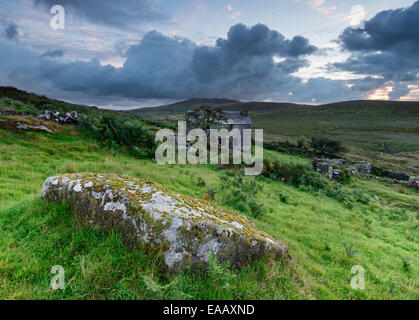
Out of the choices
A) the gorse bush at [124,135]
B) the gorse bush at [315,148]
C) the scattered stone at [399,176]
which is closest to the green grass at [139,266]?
the gorse bush at [124,135]

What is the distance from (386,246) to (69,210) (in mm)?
9725

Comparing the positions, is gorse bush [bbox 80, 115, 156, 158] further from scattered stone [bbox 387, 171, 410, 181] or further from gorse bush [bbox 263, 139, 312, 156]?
scattered stone [bbox 387, 171, 410, 181]

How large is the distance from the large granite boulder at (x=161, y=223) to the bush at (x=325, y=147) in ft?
119

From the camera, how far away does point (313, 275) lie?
3.97 m

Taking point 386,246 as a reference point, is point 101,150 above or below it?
above

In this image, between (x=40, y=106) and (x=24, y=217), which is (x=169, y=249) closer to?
(x=24, y=217)

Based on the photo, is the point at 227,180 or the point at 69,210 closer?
the point at 69,210

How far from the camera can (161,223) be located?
10.2 ft

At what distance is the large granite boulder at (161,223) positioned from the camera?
3014 millimetres

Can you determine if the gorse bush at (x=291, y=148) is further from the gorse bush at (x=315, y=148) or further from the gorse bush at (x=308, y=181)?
the gorse bush at (x=308, y=181)

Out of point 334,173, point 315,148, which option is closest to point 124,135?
point 334,173

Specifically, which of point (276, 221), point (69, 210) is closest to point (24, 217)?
point (69, 210)

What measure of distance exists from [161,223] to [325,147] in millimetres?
39615

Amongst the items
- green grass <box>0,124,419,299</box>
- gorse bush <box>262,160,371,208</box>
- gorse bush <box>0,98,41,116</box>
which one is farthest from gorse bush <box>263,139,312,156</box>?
gorse bush <box>0,98,41,116</box>
